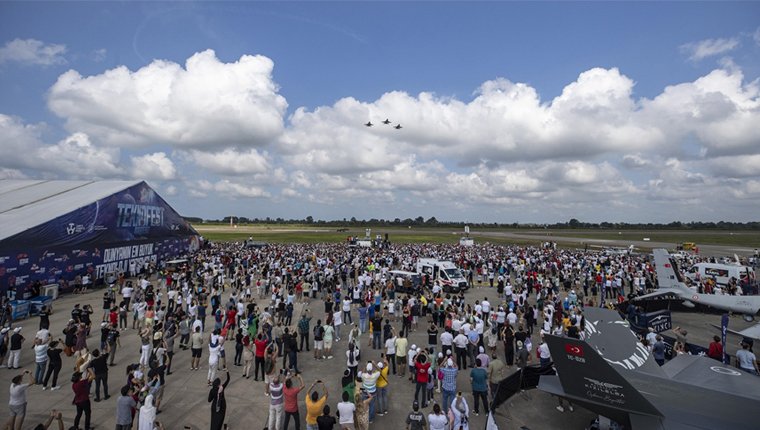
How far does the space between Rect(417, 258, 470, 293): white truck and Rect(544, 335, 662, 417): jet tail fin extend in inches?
597

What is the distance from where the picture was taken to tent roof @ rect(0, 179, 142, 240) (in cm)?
2348

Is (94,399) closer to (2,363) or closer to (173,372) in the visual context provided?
(173,372)

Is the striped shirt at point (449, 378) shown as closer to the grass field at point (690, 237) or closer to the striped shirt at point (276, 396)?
the striped shirt at point (276, 396)

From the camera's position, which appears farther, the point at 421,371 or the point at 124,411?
the point at 421,371

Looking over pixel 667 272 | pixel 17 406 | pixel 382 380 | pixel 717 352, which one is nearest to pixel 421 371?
pixel 382 380

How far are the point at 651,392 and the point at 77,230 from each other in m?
34.0

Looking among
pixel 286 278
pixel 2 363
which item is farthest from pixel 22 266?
pixel 286 278

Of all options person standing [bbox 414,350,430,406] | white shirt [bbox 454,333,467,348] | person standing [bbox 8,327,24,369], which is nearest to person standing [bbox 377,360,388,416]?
person standing [bbox 414,350,430,406]

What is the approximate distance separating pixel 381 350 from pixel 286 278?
12.9 metres

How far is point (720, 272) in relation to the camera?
88.5 ft

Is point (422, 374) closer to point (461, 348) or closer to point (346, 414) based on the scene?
point (346, 414)

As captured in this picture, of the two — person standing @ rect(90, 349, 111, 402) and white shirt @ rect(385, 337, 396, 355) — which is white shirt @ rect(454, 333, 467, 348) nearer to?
white shirt @ rect(385, 337, 396, 355)

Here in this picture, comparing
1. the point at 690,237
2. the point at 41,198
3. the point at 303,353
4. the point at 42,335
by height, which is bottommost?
the point at 303,353

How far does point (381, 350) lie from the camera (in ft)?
45.3
